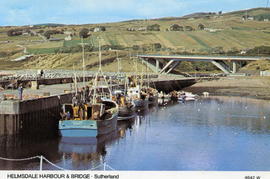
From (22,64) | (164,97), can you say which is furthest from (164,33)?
(164,97)

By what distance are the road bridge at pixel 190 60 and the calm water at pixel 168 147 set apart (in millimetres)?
51557

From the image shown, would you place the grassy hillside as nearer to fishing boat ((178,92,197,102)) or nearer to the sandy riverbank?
the sandy riverbank

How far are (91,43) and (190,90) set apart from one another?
38.9 meters

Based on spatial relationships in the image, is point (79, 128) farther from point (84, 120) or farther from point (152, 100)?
point (152, 100)

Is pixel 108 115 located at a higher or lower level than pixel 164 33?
lower

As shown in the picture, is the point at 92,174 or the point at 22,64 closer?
the point at 92,174

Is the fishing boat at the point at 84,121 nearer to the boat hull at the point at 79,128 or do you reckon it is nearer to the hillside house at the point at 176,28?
the boat hull at the point at 79,128

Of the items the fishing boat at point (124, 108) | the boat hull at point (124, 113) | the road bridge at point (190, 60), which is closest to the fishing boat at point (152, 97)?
the fishing boat at point (124, 108)

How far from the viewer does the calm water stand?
75.2 ft

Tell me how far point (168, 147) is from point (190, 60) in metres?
70.2

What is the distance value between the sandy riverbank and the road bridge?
39.3 feet

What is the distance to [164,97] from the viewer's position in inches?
2564

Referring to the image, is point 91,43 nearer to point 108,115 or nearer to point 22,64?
point 22,64

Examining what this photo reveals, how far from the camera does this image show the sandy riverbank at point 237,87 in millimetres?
70500
